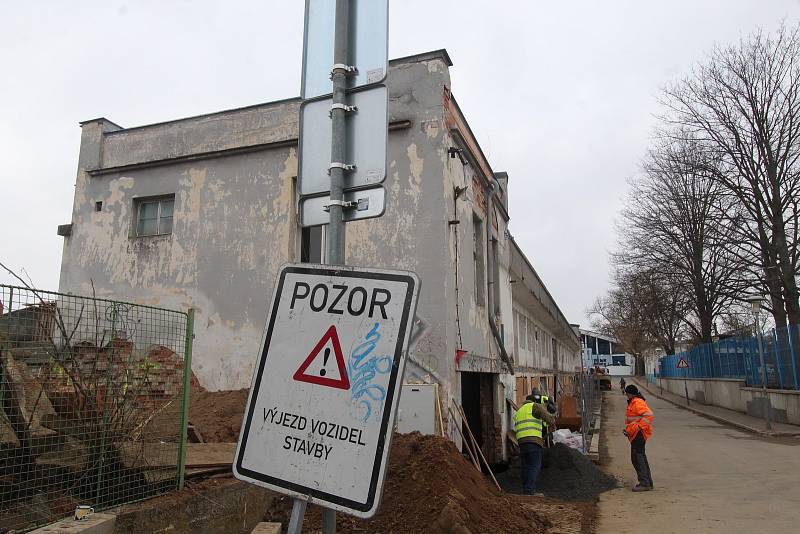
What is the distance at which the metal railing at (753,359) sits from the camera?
2048 cm

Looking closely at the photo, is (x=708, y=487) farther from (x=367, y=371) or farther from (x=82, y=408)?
(x=367, y=371)

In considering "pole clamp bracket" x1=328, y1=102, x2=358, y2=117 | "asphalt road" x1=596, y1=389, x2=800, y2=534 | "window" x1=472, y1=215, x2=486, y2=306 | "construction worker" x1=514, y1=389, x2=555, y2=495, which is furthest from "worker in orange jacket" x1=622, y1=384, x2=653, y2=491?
"pole clamp bracket" x1=328, y1=102, x2=358, y2=117

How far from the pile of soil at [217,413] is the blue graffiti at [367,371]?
6.05 metres

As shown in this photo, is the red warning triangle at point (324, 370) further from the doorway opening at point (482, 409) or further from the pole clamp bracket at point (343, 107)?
the doorway opening at point (482, 409)

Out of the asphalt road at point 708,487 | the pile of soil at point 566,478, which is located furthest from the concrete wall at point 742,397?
the pile of soil at point 566,478

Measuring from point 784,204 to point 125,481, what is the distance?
26.2 metres

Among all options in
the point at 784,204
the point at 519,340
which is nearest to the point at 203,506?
the point at 519,340

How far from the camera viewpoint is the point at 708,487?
33.3ft

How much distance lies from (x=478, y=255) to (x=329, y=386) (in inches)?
435

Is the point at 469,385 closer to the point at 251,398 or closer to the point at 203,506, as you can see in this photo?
the point at 203,506

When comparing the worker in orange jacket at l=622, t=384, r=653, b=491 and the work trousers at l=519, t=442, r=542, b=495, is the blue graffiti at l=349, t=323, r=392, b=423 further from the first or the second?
the worker in orange jacket at l=622, t=384, r=653, b=491

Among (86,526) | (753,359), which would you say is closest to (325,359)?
(86,526)

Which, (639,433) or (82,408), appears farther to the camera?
(639,433)

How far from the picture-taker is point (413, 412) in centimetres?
959
